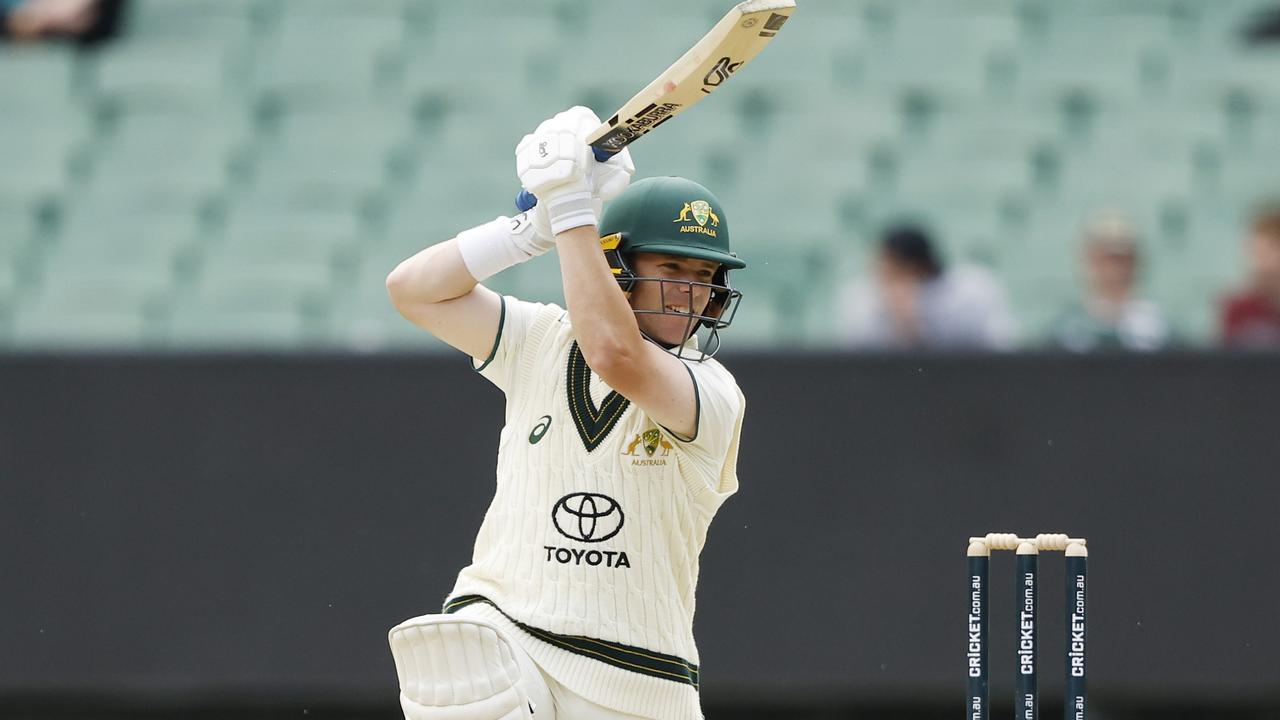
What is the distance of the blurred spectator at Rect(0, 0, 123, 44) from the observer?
870cm

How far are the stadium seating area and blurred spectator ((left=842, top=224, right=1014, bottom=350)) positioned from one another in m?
0.36

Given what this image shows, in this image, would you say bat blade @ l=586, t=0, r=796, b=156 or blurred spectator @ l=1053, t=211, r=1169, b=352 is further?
blurred spectator @ l=1053, t=211, r=1169, b=352

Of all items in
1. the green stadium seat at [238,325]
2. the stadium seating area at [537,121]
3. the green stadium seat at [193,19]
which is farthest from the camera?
the green stadium seat at [193,19]

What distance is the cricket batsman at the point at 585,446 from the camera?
321cm

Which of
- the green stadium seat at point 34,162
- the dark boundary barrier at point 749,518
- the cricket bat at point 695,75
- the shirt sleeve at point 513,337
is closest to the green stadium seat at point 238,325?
the dark boundary barrier at point 749,518

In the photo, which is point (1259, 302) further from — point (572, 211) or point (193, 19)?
point (193, 19)

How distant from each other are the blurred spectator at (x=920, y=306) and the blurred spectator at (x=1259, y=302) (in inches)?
29.6

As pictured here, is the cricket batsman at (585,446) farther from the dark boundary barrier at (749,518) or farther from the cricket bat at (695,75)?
the dark boundary barrier at (749,518)

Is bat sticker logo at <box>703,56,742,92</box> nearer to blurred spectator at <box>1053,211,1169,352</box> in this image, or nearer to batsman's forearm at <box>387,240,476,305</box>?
batsman's forearm at <box>387,240,476,305</box>

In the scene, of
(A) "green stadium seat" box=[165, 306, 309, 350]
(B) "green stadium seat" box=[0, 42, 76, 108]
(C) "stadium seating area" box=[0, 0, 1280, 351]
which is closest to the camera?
(A) "green stadium seat" box=[165, 306, 309, 350]

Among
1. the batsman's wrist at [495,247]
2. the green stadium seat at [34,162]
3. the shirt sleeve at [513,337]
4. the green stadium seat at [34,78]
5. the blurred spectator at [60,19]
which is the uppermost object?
the blurred spectator at [60,19]

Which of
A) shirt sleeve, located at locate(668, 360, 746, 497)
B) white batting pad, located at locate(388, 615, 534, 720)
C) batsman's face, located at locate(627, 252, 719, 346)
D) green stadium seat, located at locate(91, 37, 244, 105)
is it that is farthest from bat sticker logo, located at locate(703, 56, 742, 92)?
green stadium seat, located at locate(91, 37, 244, 105)

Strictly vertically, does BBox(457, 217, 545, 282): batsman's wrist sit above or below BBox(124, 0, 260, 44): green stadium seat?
below

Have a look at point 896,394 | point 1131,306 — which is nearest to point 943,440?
point 896,394
